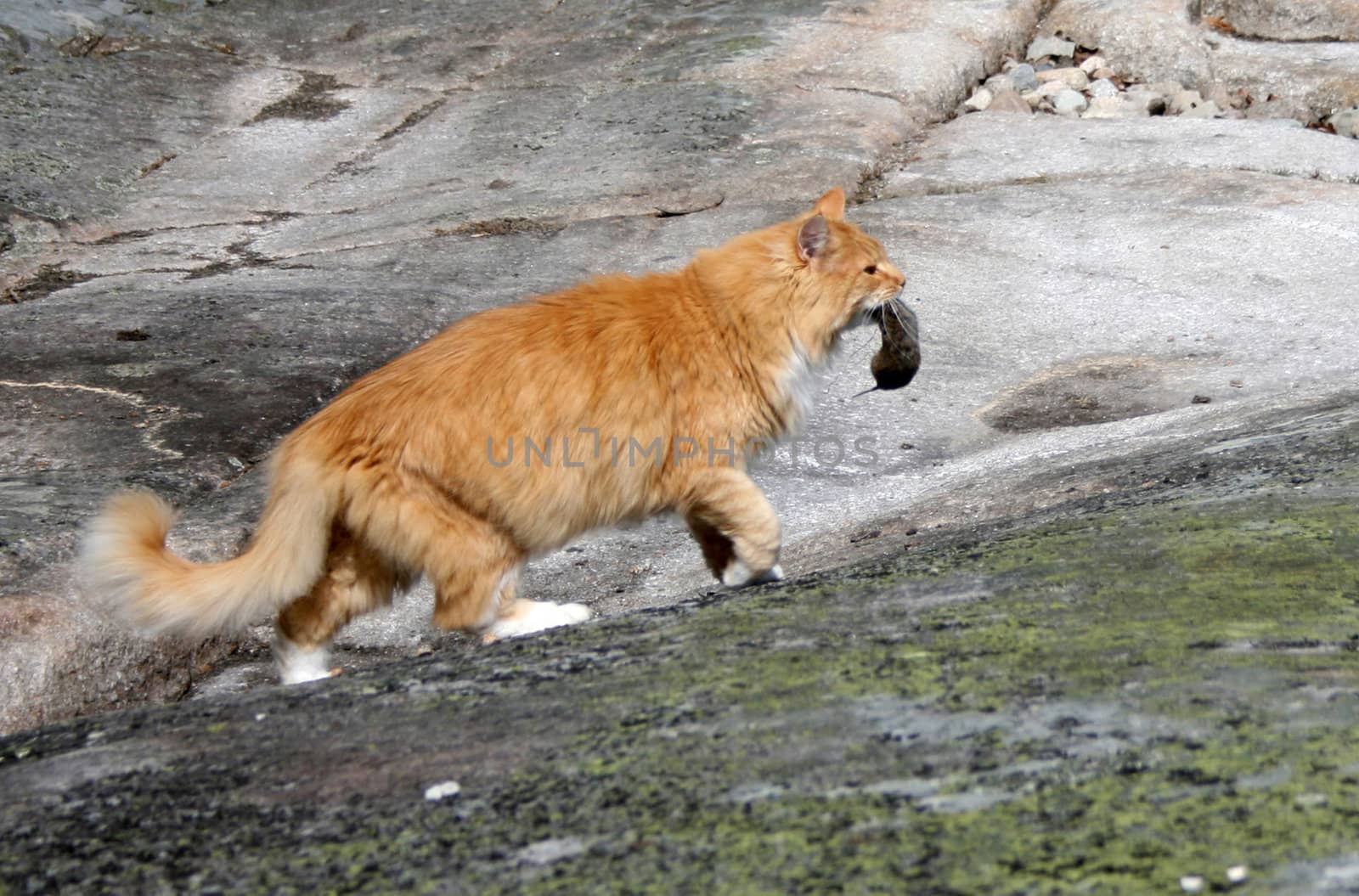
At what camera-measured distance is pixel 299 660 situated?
14.0 feet

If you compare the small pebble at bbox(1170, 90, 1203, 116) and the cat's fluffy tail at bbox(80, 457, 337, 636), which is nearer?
the cat's fluffy tail at bbox(80, 457, 337, 636)

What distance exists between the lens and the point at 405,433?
13.0ft

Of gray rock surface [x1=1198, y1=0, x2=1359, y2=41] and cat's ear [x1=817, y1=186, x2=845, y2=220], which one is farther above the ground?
cat's ear [x1=817, y1=186, x2=845, y2=220]

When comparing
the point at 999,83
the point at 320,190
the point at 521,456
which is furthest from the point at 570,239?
the point at 521,456

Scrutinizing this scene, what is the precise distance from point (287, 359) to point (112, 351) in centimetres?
77

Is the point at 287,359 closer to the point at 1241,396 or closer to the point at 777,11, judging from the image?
the point at 1241,396

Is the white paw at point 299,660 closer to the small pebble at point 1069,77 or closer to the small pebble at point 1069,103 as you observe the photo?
the small pebble at point 1069,103

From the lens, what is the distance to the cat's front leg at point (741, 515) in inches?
166

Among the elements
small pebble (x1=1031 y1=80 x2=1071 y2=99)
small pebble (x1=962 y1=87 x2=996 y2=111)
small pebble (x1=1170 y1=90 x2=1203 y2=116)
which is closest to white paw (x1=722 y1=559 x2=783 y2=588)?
small pebble (x1=962 y1=87 x2=996 y2=111)

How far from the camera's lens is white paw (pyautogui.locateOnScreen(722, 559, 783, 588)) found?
169 inches

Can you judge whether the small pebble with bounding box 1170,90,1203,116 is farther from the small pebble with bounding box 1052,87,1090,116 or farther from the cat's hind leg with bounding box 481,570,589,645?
the cat's hind leg with bounding box 481,570,589,645

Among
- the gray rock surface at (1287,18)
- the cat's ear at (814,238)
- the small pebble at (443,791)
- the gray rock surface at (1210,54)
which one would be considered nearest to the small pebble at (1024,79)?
the gray rock surface at (1210,54)

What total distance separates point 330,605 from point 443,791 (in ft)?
5.82

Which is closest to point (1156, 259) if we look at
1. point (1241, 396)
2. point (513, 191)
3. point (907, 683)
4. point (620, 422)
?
point (1241, 396)
